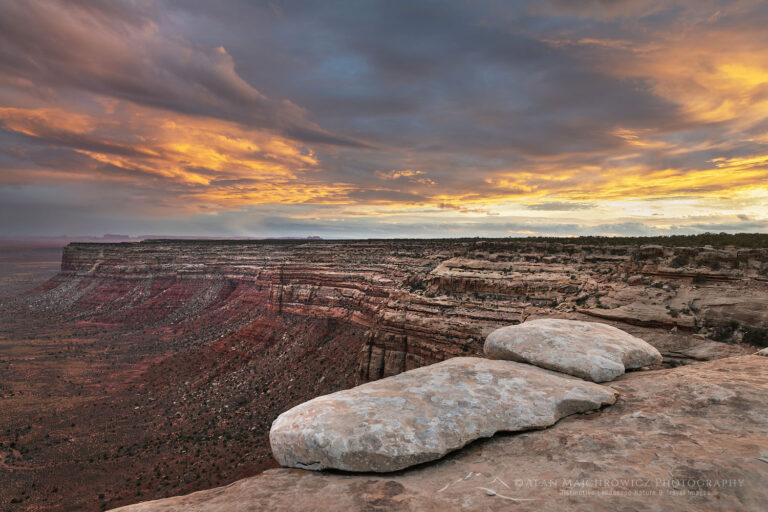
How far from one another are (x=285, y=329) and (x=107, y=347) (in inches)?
1174

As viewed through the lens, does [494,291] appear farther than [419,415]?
Yes

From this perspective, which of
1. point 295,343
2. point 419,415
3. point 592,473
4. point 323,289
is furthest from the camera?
point 323,289

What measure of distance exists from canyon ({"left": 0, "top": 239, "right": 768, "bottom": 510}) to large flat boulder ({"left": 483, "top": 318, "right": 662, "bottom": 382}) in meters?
0.83

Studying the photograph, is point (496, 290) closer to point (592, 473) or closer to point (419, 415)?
point (419, 415)

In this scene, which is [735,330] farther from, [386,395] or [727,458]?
[386,395]

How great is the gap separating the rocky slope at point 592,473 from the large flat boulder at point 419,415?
229 millimetres

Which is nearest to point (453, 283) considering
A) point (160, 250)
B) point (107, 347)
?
point (107, 347)

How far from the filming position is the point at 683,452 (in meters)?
4.79

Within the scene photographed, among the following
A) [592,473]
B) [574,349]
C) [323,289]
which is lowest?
[323,289]

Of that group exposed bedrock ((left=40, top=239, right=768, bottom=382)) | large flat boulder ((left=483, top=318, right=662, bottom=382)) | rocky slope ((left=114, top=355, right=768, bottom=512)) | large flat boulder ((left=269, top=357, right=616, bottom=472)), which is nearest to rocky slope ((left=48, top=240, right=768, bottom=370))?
exposed bedrock ((left=40, top=239, right=768, bottom=382))

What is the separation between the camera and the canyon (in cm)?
1428

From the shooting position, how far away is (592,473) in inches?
184

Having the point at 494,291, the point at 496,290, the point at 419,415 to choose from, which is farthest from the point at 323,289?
the point at 419,415

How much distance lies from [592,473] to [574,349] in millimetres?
4303
